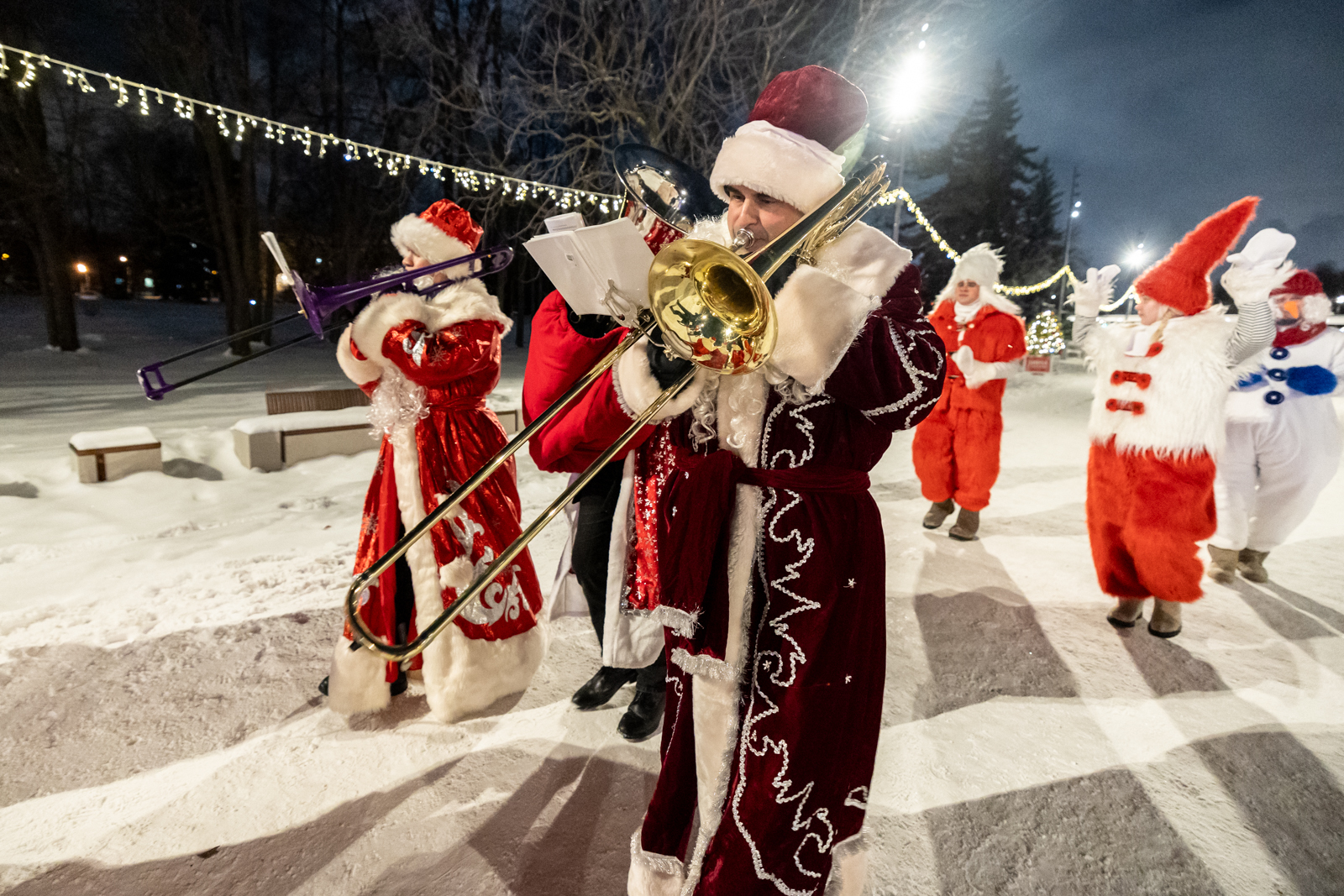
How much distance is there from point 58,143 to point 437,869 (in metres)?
16.8

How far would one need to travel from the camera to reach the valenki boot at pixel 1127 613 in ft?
11.3

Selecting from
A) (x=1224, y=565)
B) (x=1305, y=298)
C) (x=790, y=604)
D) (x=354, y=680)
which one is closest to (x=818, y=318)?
(x=790, y=604)

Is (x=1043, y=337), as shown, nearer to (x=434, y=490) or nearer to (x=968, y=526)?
(x=968, y=526)

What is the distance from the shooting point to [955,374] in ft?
15.4

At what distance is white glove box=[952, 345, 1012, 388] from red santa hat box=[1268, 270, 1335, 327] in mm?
1552

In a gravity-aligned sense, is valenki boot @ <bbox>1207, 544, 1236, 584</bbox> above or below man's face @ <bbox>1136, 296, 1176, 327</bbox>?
below

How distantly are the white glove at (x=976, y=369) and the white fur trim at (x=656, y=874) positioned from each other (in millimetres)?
4063

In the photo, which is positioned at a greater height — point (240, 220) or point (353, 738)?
point (240, 220)

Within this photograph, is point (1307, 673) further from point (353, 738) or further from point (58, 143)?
point (58, 143)

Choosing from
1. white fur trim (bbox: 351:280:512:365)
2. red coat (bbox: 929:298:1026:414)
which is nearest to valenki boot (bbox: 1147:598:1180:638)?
red coat (bbox: 929:298:1026:414)

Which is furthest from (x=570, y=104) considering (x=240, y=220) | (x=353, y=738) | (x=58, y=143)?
(x=58, y=143)

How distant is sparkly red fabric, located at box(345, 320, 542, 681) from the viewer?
2.45m

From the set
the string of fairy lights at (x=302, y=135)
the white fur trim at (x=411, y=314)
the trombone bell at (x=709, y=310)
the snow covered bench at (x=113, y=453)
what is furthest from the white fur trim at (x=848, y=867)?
the snow covered bench at (x=113, y=453)

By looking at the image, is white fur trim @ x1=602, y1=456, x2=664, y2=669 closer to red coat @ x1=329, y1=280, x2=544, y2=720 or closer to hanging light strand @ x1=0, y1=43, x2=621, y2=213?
red coat @ x1=329, y1=280, x2=544, y2=720
